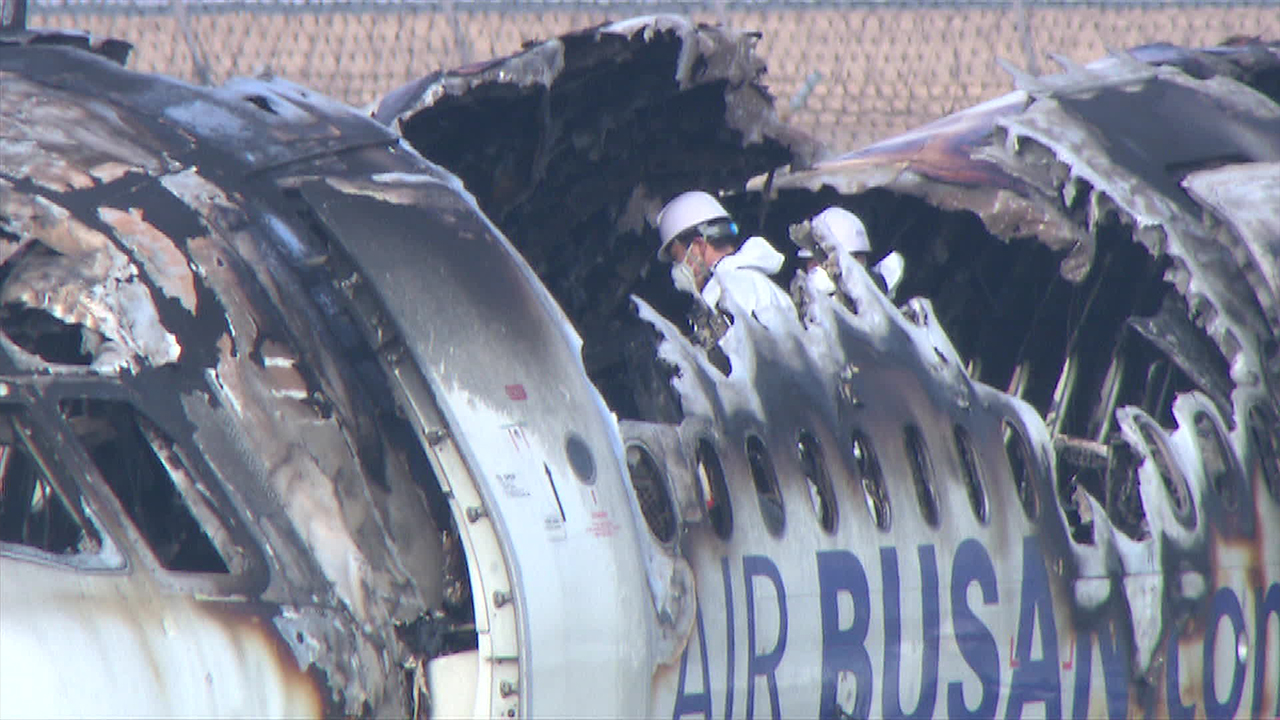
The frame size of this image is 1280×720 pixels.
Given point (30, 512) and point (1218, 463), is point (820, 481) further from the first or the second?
point (30, 512)

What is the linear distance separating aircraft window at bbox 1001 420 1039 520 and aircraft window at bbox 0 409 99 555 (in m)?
3.23

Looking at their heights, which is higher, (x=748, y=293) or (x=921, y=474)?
(x=748, y=293)

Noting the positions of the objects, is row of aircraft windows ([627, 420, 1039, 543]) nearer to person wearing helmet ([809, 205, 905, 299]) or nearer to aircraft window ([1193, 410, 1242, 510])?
aircraft window ([1193, 410, 1242, 510])

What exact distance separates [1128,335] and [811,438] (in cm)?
280

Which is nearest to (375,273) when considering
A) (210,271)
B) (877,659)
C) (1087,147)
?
(210,271)

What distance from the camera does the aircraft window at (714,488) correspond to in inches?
195

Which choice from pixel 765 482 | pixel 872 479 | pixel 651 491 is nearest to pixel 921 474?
pixel 872 479

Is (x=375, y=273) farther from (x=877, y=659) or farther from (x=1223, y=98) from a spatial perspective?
(x=1223, y=98)

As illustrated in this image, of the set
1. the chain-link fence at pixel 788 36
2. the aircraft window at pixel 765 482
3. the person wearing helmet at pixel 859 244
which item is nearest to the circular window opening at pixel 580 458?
the aircraft window at pixel 765 482

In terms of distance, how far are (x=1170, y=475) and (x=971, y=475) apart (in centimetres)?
105

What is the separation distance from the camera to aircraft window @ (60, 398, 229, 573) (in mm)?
4020

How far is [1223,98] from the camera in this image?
7.77 metres

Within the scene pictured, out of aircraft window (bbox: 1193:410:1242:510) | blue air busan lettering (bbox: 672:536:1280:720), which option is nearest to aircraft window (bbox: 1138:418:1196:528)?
aircraft window (bbox: 1193:410:1242:510)

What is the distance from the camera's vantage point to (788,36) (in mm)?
Answer: 14227
